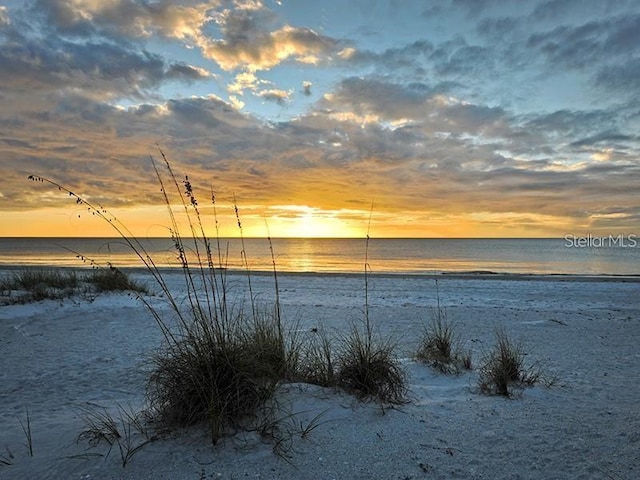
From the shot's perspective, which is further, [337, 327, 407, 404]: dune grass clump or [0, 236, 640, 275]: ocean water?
[0, 236, 640, 275]: ocean water

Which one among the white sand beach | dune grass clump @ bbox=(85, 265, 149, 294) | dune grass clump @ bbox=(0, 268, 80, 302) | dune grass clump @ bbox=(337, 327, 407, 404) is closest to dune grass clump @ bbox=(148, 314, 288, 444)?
the white sand beach

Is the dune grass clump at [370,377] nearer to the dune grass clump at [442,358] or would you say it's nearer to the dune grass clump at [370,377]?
the dune grass clump at [370,377]

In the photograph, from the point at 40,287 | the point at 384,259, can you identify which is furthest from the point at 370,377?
the point at 384,259

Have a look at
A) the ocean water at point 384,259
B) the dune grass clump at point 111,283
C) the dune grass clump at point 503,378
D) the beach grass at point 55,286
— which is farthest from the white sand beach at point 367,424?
the dune grass clump at point 111,283

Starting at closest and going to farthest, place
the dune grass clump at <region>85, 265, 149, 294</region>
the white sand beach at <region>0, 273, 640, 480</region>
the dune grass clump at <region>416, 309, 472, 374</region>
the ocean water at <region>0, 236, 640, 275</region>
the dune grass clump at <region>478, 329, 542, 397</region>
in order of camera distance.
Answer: the white sand beach at <region>0, 273, 640, 480</region> < the dune grass clump at <region>478, 329, 542, 397</region> < the dune grass clump at <region>416, 309, 472, 374</region> < the dune grass clump at <region>85, 265, 149, 294</region> < the ocean water at <region>0, 236, 640, 275</region>

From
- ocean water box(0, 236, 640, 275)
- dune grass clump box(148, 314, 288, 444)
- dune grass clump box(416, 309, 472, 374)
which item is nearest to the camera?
dune grass clump box(148, 314, 288, 444)

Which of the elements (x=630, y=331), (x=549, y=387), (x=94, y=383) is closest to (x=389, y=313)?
(x=630, y=331)

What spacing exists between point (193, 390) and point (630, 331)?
31.1ft

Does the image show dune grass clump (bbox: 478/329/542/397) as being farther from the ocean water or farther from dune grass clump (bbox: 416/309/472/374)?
the ocean water

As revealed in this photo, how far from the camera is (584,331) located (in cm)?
912

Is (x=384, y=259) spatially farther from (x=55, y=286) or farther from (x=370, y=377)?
(x=370, y=377)

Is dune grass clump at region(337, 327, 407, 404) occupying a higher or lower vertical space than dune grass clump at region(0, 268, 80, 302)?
lower

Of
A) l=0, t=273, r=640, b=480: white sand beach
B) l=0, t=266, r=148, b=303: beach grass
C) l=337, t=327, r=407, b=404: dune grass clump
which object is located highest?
l=0, t=266, r=148, b=303: beach grass

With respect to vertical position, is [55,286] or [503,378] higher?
[55,286]
